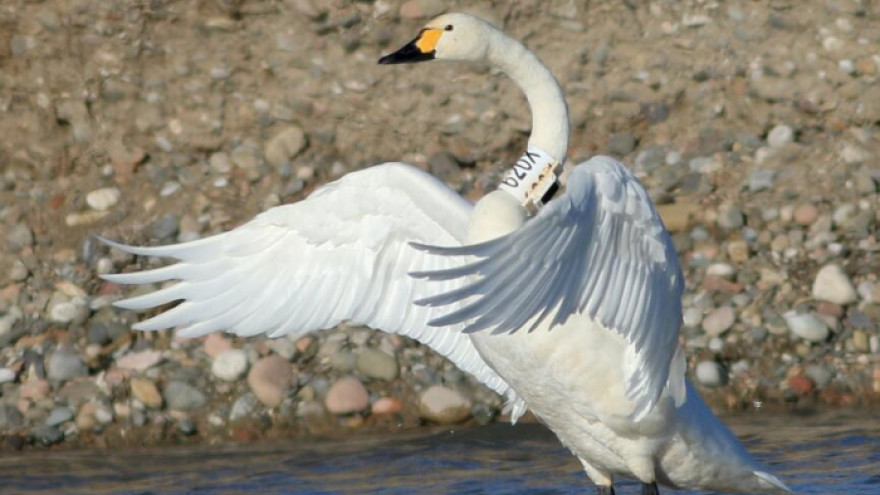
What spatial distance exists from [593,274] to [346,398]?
3577mm

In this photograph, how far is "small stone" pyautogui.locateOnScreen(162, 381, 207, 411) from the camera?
9430mm

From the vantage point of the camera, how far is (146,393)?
948 centimetres

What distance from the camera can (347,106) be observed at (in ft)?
37.1

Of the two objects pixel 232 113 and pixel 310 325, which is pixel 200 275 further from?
pixel 232 113

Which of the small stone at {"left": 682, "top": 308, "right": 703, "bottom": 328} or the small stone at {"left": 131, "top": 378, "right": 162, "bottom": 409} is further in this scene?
the small stone at {"left": 682, "top": 308, "right": 703, "bottom": 328}

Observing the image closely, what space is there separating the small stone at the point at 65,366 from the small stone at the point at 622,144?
3.57 metres

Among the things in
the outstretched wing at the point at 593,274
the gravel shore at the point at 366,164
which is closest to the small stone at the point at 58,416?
the gravel shore at the point at 366,164

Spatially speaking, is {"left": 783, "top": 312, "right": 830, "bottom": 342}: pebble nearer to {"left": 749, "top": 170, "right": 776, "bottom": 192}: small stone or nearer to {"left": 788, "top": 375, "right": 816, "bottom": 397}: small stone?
{"left": 788, "top": 375, "right": 816, "bottom": 397}: small stone

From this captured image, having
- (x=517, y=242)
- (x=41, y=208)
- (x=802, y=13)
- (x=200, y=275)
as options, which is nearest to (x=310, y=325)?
(x=200, y=275)

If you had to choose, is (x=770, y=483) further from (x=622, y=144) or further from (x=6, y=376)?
(x=6, y=376)

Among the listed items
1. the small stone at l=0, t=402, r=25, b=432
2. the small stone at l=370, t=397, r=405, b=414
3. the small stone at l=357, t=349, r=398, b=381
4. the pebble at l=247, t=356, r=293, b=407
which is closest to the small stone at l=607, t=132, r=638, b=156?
the small stone at l=357, t=349, r=398, b=381

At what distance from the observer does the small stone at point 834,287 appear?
970cm

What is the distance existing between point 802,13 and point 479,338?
5426mm

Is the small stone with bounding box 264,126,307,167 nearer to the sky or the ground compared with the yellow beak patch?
nearer to the ground
